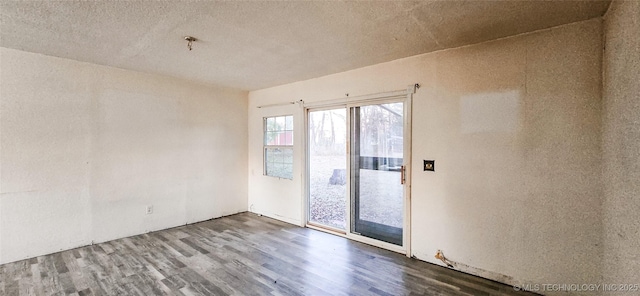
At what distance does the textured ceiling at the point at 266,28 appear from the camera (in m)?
1.95

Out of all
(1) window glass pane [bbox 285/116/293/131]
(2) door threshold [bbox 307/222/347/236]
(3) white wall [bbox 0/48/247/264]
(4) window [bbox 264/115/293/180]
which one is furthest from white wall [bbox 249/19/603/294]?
(3) white wall [bbox 0/48/247/264]

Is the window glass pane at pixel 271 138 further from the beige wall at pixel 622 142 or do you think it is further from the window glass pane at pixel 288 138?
the beige wall at pixel 622 142

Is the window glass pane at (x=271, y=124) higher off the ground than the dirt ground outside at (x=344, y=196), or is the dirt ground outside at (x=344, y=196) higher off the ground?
the window glass pane at (x=271, y=124)

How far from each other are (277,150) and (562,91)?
385cm

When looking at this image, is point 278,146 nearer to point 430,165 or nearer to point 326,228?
point 326,228

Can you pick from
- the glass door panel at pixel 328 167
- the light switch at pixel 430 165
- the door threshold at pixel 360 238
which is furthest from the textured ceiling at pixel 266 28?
the door threshold at pixel 360 238

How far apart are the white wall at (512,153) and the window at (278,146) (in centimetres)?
197

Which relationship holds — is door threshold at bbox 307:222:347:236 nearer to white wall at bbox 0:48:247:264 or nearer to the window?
the window

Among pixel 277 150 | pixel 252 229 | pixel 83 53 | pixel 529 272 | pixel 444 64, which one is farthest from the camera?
pixel 277 150

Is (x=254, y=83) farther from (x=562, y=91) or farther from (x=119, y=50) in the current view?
(x=562, y=91)

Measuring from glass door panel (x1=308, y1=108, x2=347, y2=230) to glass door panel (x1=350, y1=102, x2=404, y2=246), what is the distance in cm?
21

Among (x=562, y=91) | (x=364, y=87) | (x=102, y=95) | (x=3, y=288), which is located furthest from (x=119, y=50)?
(x=562, y=91)

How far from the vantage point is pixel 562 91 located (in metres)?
2.23

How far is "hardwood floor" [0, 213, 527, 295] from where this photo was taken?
2416 mm
